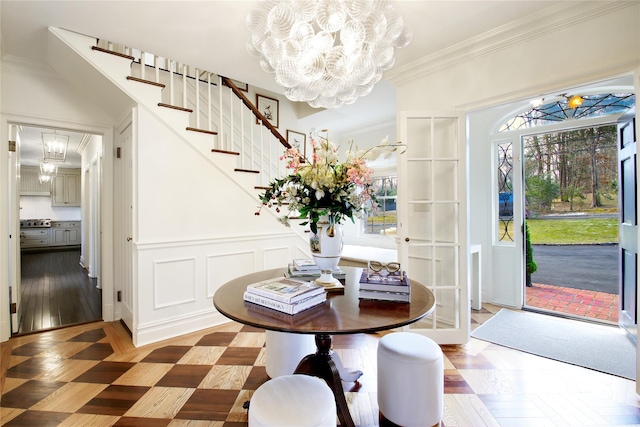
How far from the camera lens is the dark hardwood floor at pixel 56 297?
9.77 ft

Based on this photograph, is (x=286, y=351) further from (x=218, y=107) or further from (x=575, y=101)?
(x=575, y=101)

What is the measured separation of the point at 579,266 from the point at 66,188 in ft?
39.7

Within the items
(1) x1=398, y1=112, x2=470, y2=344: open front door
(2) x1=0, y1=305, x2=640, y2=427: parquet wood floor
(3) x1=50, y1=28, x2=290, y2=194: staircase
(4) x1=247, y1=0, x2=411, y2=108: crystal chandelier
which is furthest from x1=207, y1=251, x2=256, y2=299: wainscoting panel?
(4) x1=247, y1=0, x2=411, y2=108: crystal chandelier

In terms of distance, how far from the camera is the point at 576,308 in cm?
340

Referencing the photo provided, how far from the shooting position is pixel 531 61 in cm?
210

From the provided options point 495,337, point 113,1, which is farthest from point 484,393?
point 113,1

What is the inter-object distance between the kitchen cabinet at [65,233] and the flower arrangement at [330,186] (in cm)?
957

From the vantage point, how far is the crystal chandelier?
57.2 inches

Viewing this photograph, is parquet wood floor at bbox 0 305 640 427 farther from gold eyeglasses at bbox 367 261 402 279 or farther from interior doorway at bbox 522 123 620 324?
interior doorway at bbox 522 123 620 324

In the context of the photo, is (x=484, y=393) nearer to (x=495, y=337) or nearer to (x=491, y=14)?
(x=495, y=337)

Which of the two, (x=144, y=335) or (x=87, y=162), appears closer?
(x=144, y=335)

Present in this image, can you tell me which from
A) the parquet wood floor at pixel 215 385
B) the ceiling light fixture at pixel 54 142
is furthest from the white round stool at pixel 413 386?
the ceiling light fixture at pixel 54 142

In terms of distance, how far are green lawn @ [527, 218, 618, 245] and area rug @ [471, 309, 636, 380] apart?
8.69 ft

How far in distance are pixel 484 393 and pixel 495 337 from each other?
96 centimetres
